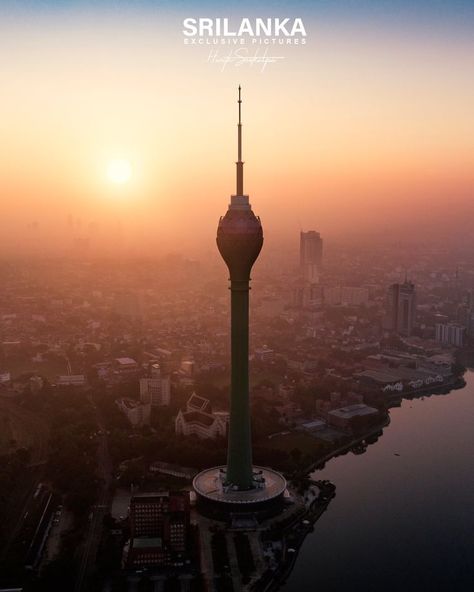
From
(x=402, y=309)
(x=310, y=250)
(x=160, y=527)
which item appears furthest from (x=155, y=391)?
(x=310, y=250)

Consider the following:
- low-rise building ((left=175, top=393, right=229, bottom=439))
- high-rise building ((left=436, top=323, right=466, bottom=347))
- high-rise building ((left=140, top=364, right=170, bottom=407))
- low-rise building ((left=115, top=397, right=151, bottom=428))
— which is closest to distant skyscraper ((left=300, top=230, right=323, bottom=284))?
high-rise building ((left=436, top=323, right=466, bottom=347))

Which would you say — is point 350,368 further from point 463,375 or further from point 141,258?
point 141,258

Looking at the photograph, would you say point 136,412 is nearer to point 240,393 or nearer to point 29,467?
point 29,467

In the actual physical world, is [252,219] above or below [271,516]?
above

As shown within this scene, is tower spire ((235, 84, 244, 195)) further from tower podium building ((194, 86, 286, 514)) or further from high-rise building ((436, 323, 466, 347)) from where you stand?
high-rise building ((436, 323, 466, 347))

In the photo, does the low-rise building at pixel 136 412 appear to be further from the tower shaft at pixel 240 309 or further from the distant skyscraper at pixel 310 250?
the distant skyscraper at pixel 310 250

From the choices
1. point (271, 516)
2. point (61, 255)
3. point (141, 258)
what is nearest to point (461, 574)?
point (271, 516)
